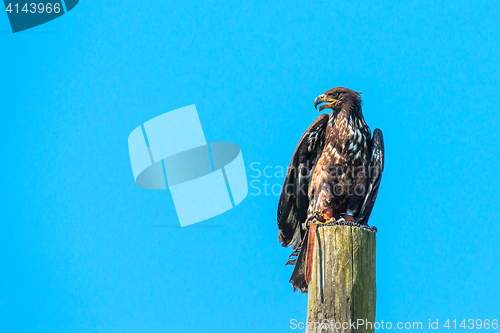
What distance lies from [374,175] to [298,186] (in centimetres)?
94

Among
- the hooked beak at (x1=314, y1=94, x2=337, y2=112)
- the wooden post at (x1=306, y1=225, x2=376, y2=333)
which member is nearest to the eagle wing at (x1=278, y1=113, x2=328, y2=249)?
the hooked beak at (x1=314, y1=94, x2=337, y2=112)

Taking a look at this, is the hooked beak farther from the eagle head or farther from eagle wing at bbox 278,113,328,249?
eagle wing at bbox 278,113,328,249

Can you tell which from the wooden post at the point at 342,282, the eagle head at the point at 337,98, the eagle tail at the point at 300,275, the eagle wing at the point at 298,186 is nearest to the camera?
the wooden post at the point at 342,282

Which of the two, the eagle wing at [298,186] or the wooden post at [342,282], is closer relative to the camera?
the wooden post at [342,282]

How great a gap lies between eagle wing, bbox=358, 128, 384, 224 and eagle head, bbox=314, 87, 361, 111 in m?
0.61

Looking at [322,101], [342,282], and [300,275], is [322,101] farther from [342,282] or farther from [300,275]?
[342,282]

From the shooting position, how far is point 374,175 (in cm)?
624

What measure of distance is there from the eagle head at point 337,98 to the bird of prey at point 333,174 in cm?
1

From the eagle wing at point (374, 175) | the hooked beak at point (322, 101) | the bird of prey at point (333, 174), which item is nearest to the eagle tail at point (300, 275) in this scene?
the bird of prey at point (333, 174)

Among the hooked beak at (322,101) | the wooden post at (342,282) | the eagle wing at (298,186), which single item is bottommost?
the wooden post at (342,282)

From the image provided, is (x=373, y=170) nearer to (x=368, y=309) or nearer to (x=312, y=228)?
(x=312, y=228)

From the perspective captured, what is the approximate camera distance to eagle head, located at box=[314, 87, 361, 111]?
6570 mm

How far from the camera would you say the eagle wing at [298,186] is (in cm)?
629

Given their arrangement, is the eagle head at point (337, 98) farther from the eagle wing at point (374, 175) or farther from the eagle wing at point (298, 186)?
the eagle wing at point (374, 175)
